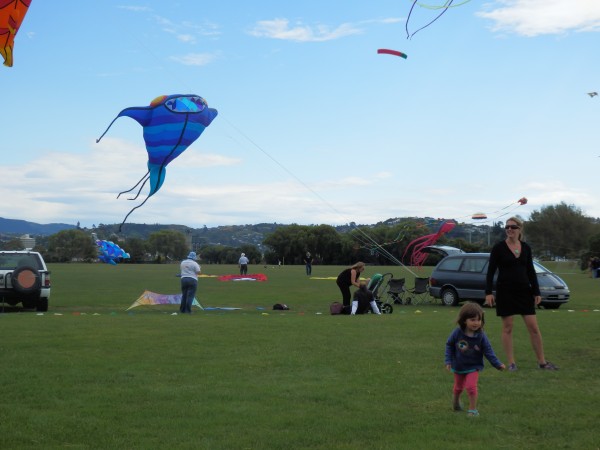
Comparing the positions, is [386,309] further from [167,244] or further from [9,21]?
[167,244]

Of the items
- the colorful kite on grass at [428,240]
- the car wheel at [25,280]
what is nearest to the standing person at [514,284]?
the car wheel at [25,280]

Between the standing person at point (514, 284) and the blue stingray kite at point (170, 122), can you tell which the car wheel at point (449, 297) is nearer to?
the blue stingray kite at point (170, 122)

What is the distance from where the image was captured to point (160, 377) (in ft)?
28.4

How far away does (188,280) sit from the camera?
18812 mm

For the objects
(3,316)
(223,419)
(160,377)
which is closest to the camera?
(223,419)

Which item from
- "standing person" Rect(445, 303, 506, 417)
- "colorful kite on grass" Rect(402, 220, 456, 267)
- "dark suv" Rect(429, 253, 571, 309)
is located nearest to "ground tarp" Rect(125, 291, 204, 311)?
"dark suv" Rect(429, 253, 571, 309)

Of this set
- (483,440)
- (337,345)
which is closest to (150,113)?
(337,345)

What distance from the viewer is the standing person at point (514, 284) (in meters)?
9.49

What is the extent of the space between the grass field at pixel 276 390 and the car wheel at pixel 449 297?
950 cm

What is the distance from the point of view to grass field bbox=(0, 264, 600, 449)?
242 inches

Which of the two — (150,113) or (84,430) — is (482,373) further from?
(150,113)

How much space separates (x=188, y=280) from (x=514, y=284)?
10617 mm

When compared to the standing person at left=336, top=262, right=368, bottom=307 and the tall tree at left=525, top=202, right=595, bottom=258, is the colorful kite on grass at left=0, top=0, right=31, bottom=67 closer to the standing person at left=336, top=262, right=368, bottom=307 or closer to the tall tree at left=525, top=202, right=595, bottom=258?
the standing person at left=336, top=262, right=368, bottom=307

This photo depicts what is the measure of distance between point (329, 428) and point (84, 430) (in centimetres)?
193
